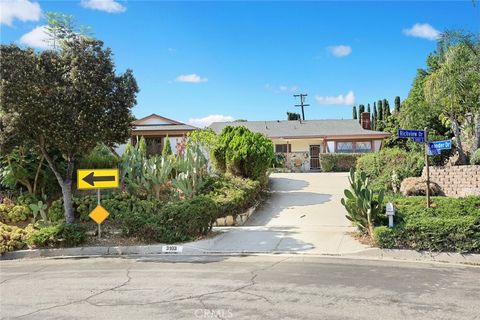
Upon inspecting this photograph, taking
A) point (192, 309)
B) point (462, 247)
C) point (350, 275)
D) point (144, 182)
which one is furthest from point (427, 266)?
point (144, 182)

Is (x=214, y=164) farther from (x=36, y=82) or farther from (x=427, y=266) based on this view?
(x=427, y=266)

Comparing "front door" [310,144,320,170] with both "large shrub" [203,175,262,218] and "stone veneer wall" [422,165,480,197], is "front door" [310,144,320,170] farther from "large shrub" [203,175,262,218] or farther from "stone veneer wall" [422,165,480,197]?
"large shrub" [203,175,262,218]

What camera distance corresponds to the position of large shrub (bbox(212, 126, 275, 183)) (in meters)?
16.5

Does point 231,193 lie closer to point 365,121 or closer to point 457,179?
point 457,179

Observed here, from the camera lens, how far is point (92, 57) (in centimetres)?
1116

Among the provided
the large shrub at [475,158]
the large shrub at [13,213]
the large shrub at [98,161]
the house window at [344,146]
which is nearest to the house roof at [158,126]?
the house window at [344,146]

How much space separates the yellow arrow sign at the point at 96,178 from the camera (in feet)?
37.8

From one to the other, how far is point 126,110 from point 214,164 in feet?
Answer: 20.6

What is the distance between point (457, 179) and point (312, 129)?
876 inches

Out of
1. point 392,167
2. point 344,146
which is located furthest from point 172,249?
Answer: point 344,146

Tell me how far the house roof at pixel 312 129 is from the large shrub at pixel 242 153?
1659 centimetres

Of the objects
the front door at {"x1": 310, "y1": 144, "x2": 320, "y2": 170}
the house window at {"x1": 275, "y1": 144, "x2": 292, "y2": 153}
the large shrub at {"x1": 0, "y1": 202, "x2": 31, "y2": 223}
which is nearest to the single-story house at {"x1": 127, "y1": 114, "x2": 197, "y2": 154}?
the house window at {"x1": 275, "y1": 144, "x2": 292, "y2": 153}

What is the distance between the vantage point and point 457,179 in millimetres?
15078

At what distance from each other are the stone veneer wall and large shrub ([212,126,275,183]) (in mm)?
5703
